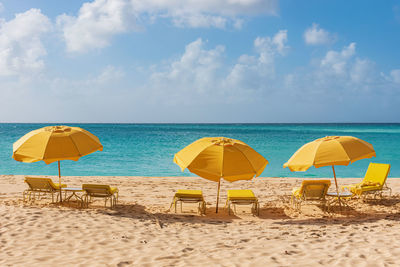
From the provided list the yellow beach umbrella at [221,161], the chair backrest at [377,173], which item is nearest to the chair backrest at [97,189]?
the yellow beach umbrella at [221,161]

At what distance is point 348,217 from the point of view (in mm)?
7789

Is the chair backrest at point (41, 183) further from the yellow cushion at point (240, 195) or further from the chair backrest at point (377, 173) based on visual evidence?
the chair backrest at point (377, 173)

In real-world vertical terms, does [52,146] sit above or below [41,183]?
above

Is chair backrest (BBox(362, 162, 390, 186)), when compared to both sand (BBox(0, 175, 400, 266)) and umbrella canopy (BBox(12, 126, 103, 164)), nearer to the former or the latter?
sand (BBox(0, 175, 400, 266))

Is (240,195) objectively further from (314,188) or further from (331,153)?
(331,153)

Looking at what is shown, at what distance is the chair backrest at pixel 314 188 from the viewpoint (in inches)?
323

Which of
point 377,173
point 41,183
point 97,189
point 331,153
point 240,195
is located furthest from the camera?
point 377,173

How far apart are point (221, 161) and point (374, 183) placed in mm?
5202

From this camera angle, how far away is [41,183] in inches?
330

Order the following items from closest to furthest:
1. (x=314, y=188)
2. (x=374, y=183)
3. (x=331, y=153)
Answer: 1. (x=331, y=153)
2. (x=314, y=188)
3. (x=374, y=183)

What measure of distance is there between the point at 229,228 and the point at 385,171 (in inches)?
225

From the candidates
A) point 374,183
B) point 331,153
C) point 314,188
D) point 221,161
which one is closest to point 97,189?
point 221,161

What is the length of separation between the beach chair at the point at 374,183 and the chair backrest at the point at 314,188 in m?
1.62

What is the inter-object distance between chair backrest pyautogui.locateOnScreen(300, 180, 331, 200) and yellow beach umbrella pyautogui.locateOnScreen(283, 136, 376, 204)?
2.94 feet
